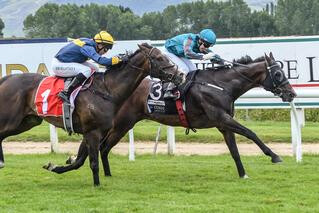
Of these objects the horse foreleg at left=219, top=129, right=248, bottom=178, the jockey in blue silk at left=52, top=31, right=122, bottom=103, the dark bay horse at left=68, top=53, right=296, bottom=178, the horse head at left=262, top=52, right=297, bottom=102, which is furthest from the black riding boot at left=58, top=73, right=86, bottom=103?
the horse head at left=262, top=52, right=297, bottom=102

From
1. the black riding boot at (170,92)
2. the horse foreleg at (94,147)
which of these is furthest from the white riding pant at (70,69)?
→ the black riding boot at (170,92)

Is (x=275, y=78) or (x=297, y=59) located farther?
(x=297, y=59)

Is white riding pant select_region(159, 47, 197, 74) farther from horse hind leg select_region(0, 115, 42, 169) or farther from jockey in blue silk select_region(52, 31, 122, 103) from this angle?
horse hind leg select_region(0, 115, 42, 169)

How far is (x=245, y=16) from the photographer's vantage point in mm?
84938

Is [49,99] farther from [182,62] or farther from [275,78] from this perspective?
[275,78]

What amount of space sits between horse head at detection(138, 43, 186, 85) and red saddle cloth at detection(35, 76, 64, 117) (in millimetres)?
1175

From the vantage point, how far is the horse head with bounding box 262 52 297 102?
33.3ft

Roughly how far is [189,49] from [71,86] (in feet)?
6.68

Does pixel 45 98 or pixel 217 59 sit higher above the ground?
pixel 217 59

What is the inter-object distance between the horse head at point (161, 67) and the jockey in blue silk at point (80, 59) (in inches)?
15.7

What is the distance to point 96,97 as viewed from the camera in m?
9.16

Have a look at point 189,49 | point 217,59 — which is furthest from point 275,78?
point 189,49

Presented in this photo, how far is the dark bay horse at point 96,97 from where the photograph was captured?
29.9ft

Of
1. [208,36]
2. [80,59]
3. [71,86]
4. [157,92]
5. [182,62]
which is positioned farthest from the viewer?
[182,62]
